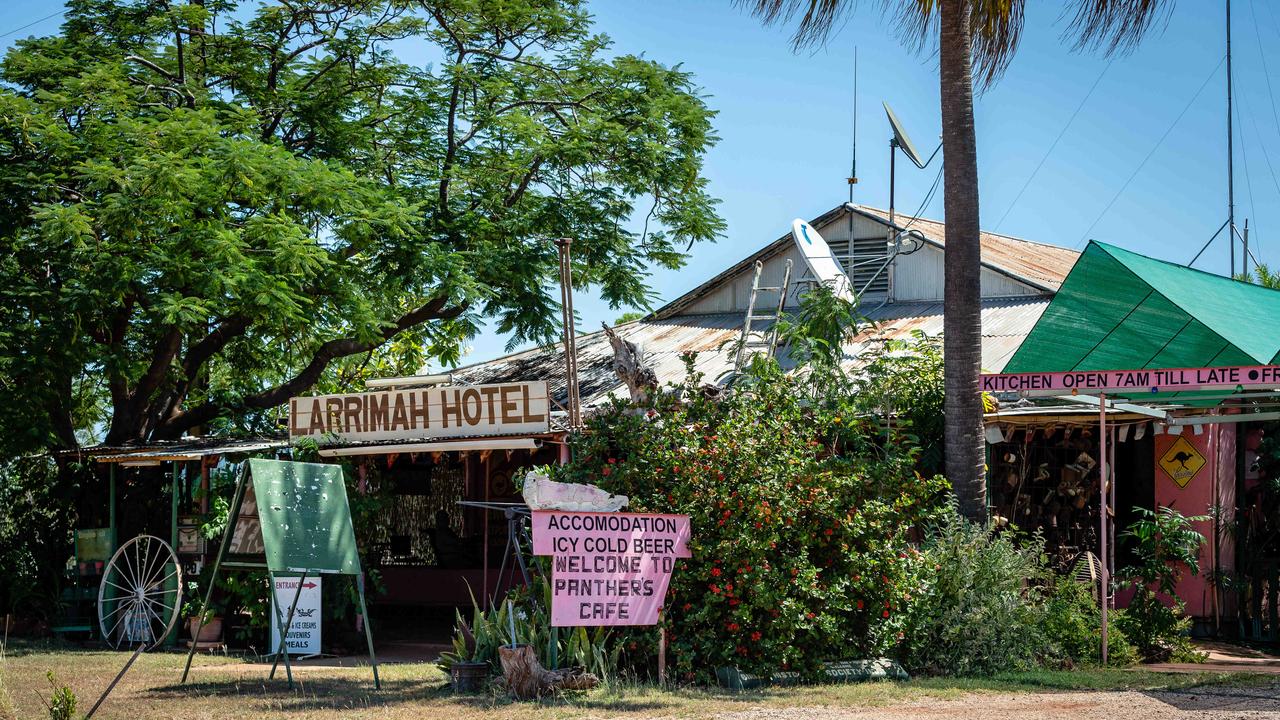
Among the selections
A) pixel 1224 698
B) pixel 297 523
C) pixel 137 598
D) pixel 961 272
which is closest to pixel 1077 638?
pixel 1224 698

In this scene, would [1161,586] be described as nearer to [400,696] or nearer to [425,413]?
[400,696]

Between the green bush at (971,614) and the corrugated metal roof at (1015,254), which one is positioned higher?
the corrugated metal roof at (1015,254)

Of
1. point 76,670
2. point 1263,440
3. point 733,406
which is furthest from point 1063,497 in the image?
point 76,670

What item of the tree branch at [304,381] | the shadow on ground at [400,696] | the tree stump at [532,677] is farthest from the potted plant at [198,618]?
the tree stump at [532,677]

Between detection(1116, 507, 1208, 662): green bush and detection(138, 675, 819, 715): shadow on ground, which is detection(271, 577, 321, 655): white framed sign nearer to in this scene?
detection(138, 675, 819, 715): shadow on ground

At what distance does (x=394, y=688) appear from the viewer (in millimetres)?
10641

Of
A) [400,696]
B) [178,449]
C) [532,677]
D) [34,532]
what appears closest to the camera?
[532,677]

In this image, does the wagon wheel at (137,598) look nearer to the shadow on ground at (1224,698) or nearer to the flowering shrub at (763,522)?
the flowering shrub at (763,522)

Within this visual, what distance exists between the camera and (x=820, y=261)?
16375 mm

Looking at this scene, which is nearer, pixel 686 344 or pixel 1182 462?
pixel 1182 462

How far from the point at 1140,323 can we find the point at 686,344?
7.24 metres

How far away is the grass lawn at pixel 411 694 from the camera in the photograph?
30.2 feet

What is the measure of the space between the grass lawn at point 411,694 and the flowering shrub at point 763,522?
546mm

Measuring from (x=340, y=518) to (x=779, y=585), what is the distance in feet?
12.6
